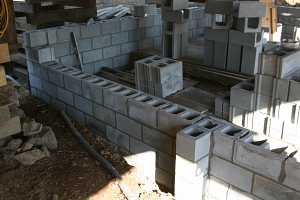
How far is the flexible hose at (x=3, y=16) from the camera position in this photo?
404 cm

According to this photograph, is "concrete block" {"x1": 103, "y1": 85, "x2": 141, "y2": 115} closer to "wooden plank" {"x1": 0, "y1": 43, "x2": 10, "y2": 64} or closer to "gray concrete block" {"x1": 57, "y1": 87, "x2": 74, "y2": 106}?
"gray concrete block" {"x1": 57, "y1": 87, "x2": 74, "y2": 106}

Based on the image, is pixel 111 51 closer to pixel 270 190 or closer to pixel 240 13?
pixel 240 13

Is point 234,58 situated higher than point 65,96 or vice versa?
point 234,58

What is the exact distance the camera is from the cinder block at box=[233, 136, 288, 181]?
3029mm

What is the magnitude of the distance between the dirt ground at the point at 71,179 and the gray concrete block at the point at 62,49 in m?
2.18

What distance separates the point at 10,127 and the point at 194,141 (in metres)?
2.45

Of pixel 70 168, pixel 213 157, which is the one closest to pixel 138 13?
pixel 70 168

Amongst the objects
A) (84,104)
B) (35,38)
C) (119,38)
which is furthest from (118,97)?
(119,38)

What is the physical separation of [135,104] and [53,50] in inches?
108

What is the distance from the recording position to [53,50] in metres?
6.20

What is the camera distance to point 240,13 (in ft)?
18.9

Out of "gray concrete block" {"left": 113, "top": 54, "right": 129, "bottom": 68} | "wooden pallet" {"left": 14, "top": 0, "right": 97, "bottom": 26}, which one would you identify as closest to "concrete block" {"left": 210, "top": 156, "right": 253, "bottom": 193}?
"gray concrete block" {"left": 113, "top": 54, "right": 129, "bottom": 68}

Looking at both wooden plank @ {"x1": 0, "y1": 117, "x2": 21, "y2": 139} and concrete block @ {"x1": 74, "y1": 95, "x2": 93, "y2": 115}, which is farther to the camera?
concrete block @ {"x1": 74, "y1": 95, "x2": 93, "y2": 115}

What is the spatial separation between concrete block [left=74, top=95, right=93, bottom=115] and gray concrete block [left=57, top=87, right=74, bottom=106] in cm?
13
